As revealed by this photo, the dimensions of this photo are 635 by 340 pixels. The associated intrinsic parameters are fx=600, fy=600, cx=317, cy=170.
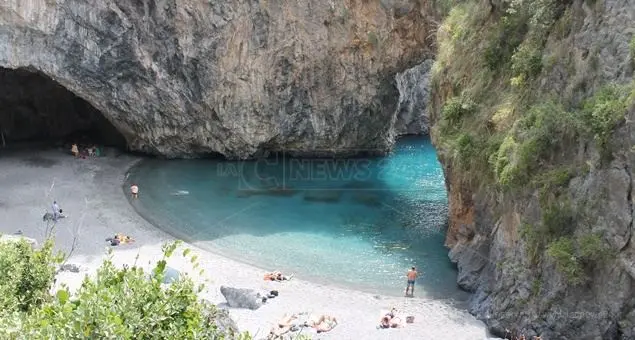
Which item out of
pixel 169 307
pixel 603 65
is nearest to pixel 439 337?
pixel 603 65

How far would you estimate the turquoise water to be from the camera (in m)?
22.4

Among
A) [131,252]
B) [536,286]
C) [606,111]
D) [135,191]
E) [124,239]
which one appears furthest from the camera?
[135,191]

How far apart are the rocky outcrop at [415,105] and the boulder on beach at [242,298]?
26546 millimetres

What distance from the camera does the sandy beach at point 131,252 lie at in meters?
17.8

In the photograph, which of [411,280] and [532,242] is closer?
[532,242]

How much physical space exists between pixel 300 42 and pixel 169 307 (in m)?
26.3

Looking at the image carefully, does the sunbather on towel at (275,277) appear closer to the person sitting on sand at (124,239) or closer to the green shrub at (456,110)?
the person sitting on sand at (124,239)

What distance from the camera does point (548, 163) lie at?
16.7 m

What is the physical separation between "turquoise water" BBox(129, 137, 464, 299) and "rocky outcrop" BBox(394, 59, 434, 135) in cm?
643

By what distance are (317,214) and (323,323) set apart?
10732mm

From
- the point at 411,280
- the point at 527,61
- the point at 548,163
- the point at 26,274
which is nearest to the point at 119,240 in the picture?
the point at 411,280

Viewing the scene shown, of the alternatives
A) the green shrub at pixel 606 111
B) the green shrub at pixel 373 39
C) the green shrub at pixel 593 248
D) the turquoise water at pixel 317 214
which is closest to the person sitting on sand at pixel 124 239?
the turquoise water at pixel 317 214

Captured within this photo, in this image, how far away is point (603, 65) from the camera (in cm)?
1560

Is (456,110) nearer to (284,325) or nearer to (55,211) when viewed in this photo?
(284,325)
